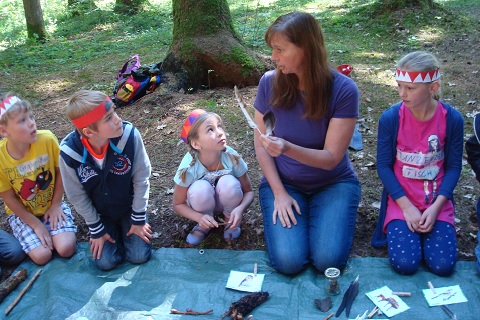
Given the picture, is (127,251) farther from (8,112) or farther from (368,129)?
(368,129)

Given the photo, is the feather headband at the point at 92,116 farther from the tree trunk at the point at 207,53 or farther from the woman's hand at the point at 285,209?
the tree trunk at the point at 207,53

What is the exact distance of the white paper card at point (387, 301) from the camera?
2.50 meters

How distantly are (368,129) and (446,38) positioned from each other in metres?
4.26

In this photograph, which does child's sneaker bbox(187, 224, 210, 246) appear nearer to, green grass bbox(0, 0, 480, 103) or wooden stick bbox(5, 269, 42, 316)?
wooden stick bbox(5, 269, 42, 316)

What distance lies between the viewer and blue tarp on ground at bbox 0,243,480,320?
2.61m

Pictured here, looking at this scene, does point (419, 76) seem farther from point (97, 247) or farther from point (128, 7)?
point (128, 7)

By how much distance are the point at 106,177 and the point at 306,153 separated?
1.40m

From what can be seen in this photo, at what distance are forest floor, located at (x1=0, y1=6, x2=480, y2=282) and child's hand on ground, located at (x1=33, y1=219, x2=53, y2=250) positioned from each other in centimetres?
33

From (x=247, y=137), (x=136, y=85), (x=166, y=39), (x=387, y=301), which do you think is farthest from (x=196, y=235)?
(x=166, y=39)

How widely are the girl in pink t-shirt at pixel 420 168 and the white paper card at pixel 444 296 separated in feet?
0.43

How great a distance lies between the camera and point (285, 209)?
295cm

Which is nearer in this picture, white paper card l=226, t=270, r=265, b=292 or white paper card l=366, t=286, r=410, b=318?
white paper card l=366, t=286, r=410, b=318

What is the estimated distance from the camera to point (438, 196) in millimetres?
2812

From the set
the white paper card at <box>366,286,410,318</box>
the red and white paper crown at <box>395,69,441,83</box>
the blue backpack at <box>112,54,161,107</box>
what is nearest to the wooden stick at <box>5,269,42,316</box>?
the white paper card at <box>366,286,410,318</box>
